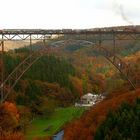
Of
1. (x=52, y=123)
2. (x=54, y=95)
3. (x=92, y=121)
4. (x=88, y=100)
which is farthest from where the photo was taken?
(x=88, y=100)

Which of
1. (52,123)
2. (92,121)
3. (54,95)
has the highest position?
(92,121)

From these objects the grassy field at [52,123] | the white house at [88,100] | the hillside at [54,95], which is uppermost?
the hillside at [54,95]

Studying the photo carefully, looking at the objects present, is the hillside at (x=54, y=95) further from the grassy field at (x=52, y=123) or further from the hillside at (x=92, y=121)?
the grassy field at (x=52, y=123)

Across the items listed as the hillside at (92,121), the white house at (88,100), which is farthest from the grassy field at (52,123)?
the hillside at (92,121)

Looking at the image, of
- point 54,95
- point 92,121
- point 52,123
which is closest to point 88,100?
point 54,95

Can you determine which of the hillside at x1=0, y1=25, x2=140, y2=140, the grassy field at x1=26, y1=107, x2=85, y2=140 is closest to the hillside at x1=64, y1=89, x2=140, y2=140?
the hillside at x1=0, y1=25, x2=140, y2=140

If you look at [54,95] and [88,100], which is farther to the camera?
[88,100]

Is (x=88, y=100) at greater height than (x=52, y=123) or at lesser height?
lesser

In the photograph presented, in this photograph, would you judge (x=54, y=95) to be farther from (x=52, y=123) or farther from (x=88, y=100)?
(x=52, y=123)
